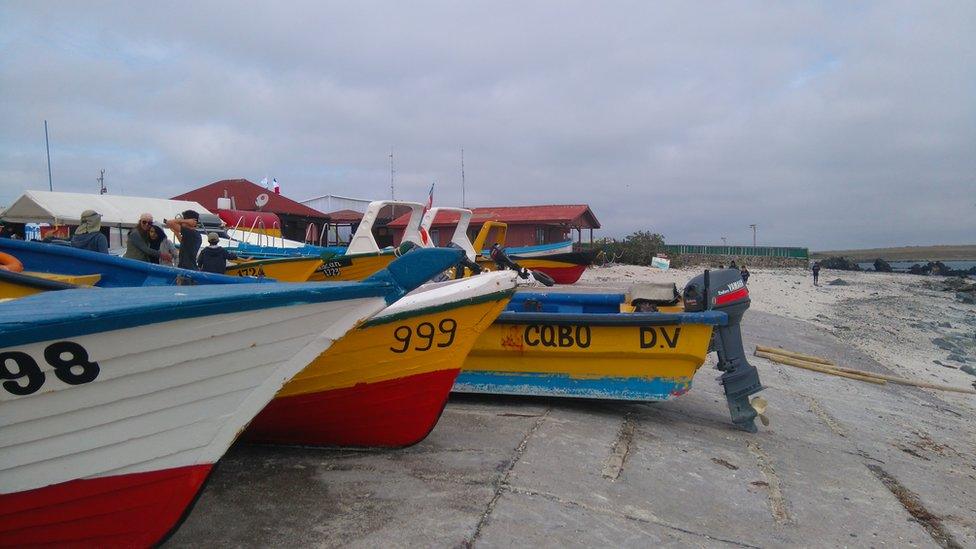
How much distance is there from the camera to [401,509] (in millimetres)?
3848

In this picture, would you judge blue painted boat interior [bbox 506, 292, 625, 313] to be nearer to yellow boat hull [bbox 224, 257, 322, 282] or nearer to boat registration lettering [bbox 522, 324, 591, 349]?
boat registration lettering [bbox 522, 324, 591, 349]

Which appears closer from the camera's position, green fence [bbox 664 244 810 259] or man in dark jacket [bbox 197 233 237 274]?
man in dark jacket [bbox 197 233 237 274]

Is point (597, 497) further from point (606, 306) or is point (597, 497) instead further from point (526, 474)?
point (606, 306)

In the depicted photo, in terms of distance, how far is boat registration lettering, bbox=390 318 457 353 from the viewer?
15.1 ft

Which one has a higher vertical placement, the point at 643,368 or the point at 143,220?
the point at 143,220

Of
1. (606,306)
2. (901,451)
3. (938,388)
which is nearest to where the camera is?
(901,451)

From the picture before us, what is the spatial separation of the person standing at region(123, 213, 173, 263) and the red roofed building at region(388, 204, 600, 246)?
19.8m

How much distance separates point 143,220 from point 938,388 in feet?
39.8

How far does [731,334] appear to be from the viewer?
604cm

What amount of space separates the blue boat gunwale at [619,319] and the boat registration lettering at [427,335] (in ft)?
4.61

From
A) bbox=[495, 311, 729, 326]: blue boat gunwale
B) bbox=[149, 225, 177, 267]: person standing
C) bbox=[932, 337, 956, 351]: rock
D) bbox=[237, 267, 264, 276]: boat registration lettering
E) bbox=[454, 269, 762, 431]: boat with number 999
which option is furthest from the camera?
bbox=[932, 337, 956, 351]: rock

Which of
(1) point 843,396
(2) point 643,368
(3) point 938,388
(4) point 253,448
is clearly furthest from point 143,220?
(3) point 938,388

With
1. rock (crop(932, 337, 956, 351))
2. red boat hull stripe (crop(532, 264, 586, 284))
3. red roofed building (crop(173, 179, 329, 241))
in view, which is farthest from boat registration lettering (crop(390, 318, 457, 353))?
red roofed building (crop(173, 179, 329, 241))

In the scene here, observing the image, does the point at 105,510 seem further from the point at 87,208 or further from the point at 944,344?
the point at 944,344
